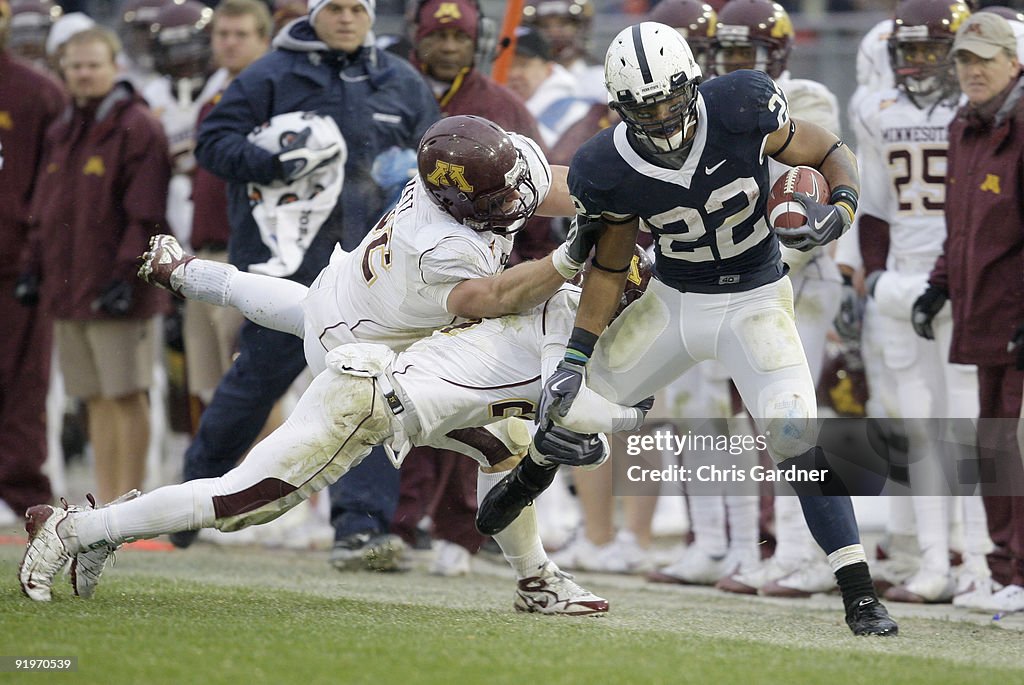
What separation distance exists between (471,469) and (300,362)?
92 cm

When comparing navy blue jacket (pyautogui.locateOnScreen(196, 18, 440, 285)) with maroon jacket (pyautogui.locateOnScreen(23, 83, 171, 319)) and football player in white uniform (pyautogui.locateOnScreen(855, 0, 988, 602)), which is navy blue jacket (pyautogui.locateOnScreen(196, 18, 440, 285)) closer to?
maroon jacket (pyautogui.locateOnScreen(23, 83, 171, 319))

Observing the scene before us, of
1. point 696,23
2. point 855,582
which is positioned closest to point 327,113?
point 696,23

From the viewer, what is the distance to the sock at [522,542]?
4984 millimetres

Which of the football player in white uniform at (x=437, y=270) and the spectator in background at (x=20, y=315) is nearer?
the football player in white uniform at (x=437, y=270)

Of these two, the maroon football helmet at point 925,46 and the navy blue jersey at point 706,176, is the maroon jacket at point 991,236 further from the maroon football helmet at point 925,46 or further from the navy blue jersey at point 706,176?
the navy blue jersey at point 706,176

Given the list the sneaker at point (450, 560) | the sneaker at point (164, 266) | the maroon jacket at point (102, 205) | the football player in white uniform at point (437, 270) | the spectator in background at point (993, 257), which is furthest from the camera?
the maroon jacket at point (102, 205)

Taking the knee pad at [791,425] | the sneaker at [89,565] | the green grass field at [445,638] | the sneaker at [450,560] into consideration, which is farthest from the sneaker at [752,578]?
the sneaker at [89,565]

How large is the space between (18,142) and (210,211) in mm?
1175

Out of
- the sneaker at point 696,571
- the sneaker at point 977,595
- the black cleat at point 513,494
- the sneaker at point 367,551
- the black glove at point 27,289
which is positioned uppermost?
the black glove at point 27,289

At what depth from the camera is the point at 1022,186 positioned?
560cm

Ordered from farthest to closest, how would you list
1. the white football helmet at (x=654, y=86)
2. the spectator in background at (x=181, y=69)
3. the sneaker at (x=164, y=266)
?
the spectator in background at (x=181, y=69)
the sneaker at (x=164, y=266)
the white football helmet at (x=654, y=86)

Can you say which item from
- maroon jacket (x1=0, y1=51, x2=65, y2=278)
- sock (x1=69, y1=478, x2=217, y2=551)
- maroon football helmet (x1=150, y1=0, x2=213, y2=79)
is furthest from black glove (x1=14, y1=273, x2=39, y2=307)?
sock (x1=69, y1=478, x2=217, y2=551)

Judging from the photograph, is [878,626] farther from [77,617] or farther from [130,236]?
[130,236]

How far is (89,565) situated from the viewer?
15.6 feet
